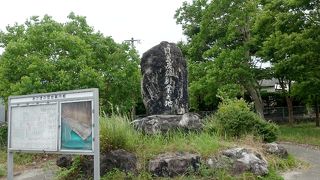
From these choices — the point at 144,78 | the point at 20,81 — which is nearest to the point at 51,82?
the point at 20,81

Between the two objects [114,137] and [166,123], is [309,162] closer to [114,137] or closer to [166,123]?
[166,123]

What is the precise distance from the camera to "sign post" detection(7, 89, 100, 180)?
673 centimetres

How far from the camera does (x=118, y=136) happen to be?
901 cm

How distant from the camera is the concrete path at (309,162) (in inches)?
356

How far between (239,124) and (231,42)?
1408 centimetres

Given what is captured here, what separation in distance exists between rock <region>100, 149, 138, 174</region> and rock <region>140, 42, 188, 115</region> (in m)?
3.20

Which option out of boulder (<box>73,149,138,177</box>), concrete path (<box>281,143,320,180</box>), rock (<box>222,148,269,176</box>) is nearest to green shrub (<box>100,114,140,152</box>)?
boulder (<box>73,149,138,177</box>)

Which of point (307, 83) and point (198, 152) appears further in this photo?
point (307, 83)

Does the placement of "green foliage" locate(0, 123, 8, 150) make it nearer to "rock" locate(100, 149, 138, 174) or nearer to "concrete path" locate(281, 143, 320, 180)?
"rock" locate(100, 149, 138, 174)

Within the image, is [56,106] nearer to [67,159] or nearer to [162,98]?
[67,159]

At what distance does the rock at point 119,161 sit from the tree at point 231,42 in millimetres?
14132

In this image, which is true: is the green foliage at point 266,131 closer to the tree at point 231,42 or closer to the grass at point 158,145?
the grass at point 158,145

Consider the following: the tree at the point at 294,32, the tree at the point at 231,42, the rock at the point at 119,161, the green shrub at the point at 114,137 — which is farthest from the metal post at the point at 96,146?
the tree at the point at 231,42

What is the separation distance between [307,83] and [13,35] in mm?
15251
